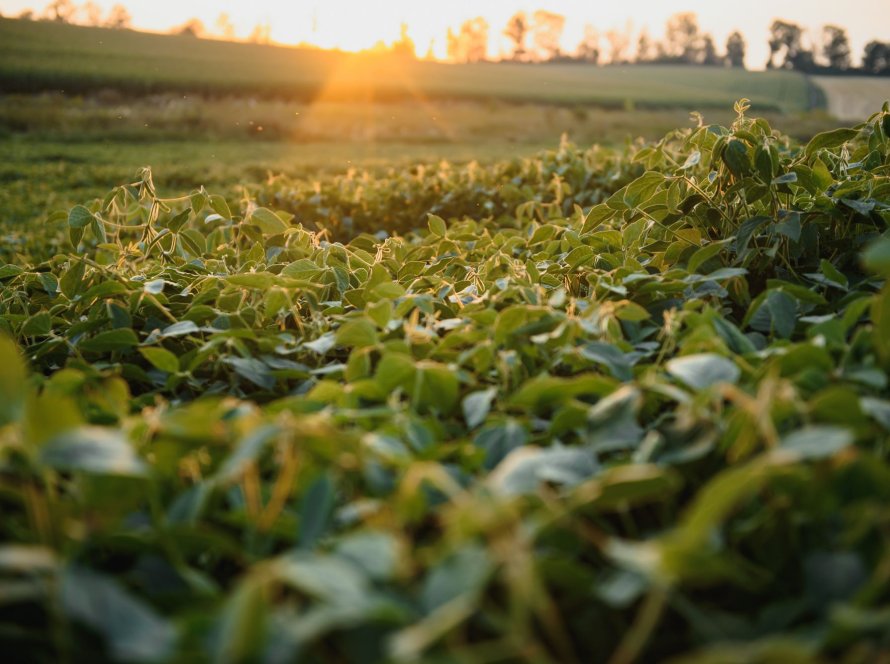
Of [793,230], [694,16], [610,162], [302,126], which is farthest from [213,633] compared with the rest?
[694,16]

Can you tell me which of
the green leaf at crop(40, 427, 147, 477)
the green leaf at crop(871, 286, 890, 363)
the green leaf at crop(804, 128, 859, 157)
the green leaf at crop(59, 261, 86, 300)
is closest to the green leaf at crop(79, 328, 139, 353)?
the green leaf at crop(59, 261, 86, 300)

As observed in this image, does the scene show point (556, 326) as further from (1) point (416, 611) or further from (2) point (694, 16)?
(2) point (694, 16)

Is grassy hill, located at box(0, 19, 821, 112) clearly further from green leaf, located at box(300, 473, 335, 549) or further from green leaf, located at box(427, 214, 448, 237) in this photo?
green leaf, located at box(300, 473, 335, 549)

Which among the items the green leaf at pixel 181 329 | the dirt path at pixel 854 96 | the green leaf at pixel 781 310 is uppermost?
the dirt path at pixel 854 96

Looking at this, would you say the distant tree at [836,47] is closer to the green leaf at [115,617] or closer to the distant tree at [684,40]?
the distant tree at [684,40]

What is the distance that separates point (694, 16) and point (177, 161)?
61.2 m

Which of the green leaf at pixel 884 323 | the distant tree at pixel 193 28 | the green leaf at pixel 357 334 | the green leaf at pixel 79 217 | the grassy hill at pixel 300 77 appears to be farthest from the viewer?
the distant tree at pixel 193 28

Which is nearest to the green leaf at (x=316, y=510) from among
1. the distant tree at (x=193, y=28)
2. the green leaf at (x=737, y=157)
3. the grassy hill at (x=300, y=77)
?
the green leaf at (x=737, y=157)

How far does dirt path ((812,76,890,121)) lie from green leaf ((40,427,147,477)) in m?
39.5

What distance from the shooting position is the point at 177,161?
14742mm

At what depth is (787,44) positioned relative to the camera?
58.9m

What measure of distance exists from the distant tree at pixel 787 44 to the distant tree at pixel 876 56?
13.0 feet

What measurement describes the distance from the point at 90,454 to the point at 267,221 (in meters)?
0.97

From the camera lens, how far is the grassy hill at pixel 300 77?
90.1 ft
